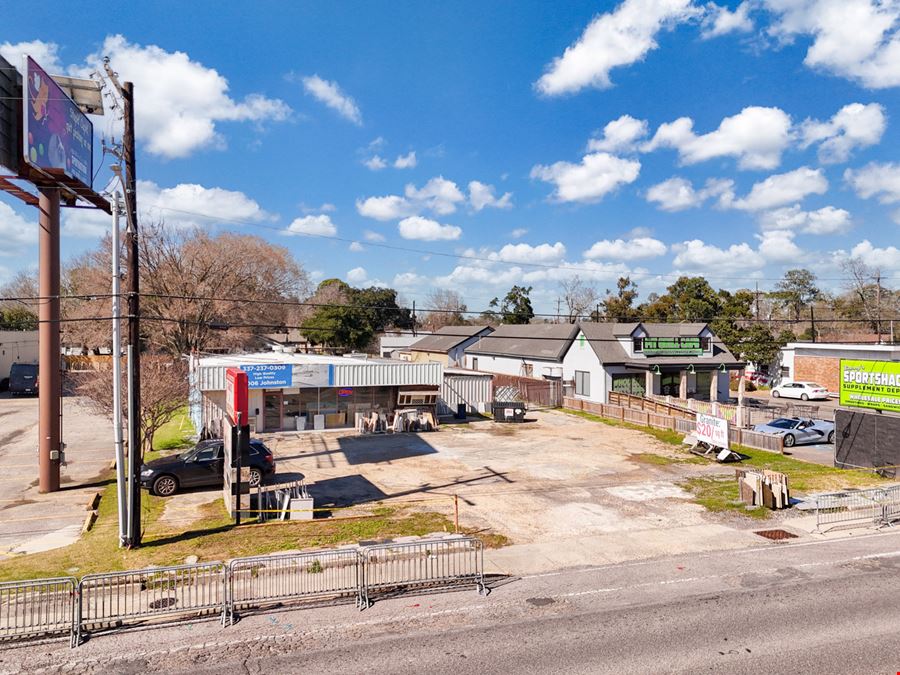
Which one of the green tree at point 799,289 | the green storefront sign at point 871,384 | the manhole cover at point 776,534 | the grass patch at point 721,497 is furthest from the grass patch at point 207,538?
the green tree at point 799,289

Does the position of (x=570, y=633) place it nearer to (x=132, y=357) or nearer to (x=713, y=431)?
(x=132, y=357)

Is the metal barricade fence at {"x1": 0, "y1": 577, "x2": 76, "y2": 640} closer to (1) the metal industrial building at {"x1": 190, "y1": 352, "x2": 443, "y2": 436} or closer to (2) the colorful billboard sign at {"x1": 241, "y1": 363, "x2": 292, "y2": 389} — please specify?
(1) the metal industrial building at {"x1": 190, "y1": 352, "x2": 443, "y2": 436}

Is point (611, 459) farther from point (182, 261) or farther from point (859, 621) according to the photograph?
point (182, 261)

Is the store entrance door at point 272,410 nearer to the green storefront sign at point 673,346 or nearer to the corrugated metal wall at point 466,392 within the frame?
the corrugated metal wall at point 466,392

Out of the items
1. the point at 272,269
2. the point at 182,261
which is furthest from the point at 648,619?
the point at 272,269

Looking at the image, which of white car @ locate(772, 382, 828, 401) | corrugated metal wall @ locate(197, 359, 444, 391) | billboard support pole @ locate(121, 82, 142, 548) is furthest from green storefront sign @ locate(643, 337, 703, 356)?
billboard support pole @ locate(121, 82, 142, 548)

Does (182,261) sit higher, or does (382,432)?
(182,261)
